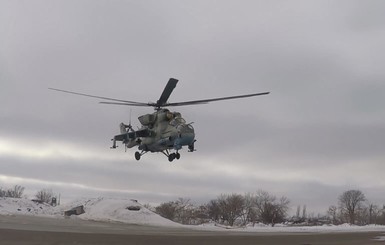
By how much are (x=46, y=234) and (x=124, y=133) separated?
949 centimetres

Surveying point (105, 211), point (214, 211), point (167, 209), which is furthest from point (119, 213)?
point (214, 211)

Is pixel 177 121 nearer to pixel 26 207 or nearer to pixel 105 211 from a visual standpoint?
pixel 105 211

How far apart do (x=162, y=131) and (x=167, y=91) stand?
2683mm

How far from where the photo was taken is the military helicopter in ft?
95.2

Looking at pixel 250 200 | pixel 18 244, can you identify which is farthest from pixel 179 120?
pixel 250 200

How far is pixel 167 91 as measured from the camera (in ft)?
101

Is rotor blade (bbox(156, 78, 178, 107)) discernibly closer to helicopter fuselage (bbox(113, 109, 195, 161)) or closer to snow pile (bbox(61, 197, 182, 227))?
helicopter fuselage (bbox(113, 109, 195, 161))

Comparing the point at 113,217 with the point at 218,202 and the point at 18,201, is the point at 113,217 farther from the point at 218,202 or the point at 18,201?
the point at 218,202

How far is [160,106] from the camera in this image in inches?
1287

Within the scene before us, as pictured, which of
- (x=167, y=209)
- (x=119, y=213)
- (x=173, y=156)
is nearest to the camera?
(x=173, y=156)

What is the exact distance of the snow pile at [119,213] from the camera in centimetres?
5775

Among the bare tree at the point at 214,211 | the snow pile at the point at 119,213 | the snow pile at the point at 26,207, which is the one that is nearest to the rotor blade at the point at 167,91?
the snow pile at the point at 119,213

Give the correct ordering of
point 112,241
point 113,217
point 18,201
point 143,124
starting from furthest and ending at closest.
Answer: point 18,201 < point 113,217 < point 143,124 < point 112,241

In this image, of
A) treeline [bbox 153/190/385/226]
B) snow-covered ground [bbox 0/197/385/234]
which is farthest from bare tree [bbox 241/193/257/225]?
snow-covered ground [bbox 0/197/385/234]
